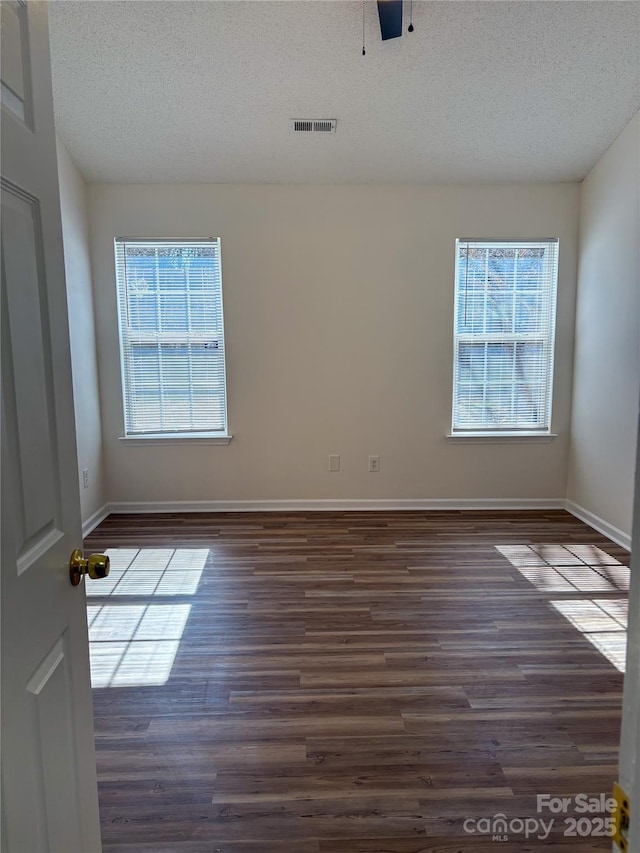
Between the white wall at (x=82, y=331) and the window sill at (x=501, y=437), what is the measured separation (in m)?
3.03

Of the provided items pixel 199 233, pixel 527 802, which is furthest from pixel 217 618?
pixel 199 233

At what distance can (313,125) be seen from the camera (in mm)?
3217

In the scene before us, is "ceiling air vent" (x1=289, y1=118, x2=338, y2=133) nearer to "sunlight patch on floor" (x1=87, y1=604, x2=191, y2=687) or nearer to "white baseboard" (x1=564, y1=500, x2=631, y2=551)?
"sunlight patch on floor" (x1=87, y1=604, x2=191, y2=687)

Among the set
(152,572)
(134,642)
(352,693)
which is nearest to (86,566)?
(352,693)

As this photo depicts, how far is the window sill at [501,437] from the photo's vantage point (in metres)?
4.11

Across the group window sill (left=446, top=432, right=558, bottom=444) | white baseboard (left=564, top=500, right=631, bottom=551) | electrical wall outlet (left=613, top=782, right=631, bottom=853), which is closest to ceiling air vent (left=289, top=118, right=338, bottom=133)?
window sill (left=446, top=432, right=558, bottom=444)

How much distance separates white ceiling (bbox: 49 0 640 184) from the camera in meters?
2.53

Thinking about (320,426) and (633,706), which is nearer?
(633,706)

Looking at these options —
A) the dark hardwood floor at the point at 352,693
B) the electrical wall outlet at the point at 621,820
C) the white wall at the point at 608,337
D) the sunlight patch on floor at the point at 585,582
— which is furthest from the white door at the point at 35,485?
the white wall at the point at 608,337

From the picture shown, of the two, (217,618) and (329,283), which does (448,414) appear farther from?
(217,618)

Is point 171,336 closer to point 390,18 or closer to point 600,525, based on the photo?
point 390,18

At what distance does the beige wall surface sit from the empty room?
0.03m

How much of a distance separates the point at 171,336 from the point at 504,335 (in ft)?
9.48

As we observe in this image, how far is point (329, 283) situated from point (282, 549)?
220cm
